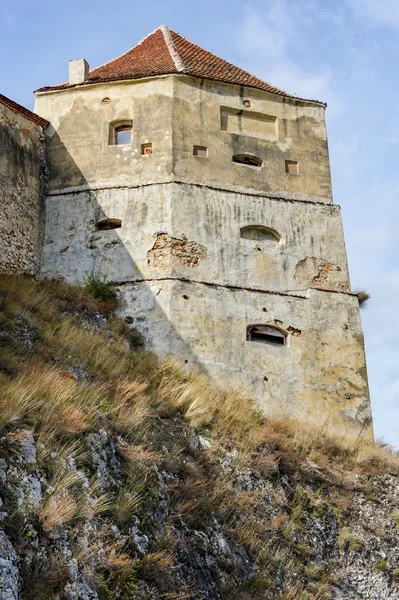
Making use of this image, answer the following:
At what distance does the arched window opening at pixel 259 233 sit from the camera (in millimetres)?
21219

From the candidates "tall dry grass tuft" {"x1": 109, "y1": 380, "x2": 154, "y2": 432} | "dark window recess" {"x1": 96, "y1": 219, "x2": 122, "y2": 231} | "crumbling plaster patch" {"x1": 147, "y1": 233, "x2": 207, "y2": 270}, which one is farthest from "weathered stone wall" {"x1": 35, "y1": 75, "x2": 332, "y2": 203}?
"tall dry grass tuft" {"x1": 109, "y1": 380, "x2": 154, "y2": 432}

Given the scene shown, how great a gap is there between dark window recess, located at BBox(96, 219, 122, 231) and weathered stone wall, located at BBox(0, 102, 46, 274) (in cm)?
143

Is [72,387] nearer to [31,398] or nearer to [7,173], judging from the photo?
[31,398]

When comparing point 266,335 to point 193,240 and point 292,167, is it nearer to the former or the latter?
point 193,240

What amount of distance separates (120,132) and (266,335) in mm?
6682

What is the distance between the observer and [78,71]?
23391mm

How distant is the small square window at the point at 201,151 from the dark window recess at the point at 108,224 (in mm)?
2625

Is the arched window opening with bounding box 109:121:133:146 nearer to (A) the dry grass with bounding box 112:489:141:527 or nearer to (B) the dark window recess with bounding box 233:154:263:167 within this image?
(B) the dark window recess with bounding box 233:154:263:167

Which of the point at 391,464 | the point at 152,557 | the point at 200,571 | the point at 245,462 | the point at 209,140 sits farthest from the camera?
the point at 209,140

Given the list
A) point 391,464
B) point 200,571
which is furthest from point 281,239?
point 200,571

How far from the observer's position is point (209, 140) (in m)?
21.9

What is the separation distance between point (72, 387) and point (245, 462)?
3669 mm

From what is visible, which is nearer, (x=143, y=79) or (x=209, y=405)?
(x=209, y=405)

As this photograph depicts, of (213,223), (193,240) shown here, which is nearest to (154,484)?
(193,240)
